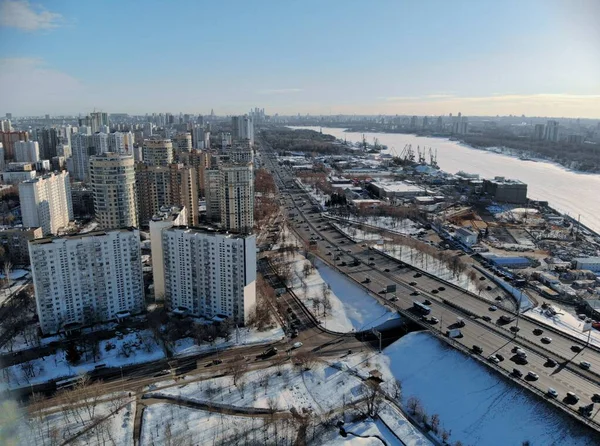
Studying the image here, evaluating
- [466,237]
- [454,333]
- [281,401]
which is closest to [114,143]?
[466,237]

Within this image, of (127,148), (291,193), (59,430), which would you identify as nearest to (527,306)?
(59,430)

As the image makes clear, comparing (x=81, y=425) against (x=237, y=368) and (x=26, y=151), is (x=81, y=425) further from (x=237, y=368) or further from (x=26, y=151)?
(x=26, y=151)

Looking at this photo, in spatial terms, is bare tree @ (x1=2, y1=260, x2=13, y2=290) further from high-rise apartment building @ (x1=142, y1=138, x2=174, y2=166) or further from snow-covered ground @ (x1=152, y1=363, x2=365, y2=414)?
high-rise apartment building @ (x1=142, y1=138, x2=174, y2=166)

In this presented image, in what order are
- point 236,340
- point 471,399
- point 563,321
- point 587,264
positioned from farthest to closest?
1. point 587,264
2. point 563,321
3. point 236,340
4. point 471,399

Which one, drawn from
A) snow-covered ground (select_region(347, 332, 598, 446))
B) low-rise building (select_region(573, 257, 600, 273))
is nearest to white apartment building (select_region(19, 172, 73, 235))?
snow-covered ground (select_region(347, 332, 598, 446))

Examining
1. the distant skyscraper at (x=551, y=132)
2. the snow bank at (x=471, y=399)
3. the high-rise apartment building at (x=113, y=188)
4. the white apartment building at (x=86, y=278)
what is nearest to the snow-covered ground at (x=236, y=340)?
the white apartment building at (x=86, y=278)

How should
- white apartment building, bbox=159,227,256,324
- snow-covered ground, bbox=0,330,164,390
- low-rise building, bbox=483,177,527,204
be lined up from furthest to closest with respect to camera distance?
1. low-rise building, bbox=483,177,527,204
2. white apartment building, bbox=159,227,256,324
3. snow-covered ground, bbox=0,330,164,390
